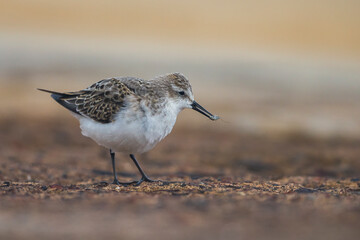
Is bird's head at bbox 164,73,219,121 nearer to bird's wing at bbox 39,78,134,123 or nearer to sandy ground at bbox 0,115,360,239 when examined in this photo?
bird's wing at bbox 39,78,134,123

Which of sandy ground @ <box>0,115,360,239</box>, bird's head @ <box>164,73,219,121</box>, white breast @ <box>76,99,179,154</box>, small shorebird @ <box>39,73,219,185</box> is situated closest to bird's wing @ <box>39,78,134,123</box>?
small shorebird @ <box>39,73,219,185</box>

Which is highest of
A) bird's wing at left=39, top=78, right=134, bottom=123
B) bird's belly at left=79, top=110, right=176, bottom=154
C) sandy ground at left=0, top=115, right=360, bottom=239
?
bird's wing at left=39, top=78, right=134, bottom=123

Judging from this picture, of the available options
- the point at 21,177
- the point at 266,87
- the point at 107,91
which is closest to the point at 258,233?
the point at 107,91

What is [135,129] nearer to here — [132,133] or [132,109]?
[132,133]

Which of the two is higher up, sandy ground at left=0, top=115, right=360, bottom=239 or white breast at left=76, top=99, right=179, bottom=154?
white breast at left=76, top=99, right=179, bottom=154

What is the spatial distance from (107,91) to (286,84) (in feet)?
51.2

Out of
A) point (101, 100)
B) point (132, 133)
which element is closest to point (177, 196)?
point (132, 133)

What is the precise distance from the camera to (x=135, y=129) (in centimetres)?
675

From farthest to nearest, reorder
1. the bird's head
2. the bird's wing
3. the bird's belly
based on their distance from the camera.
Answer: the bird's head
the bird's wing
the bird's belly

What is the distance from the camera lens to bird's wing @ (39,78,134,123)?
23.2 ft

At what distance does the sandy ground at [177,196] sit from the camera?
15.1 feet

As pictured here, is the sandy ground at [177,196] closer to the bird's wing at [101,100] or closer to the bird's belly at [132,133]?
the bird's belly at [132,133]

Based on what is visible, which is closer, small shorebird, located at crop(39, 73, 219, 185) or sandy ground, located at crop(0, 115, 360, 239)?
sandy ground, located at crop(0, 115, 360, 239)

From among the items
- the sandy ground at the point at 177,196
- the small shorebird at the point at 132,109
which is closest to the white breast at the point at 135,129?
the small shorebird at the point at 132,109
